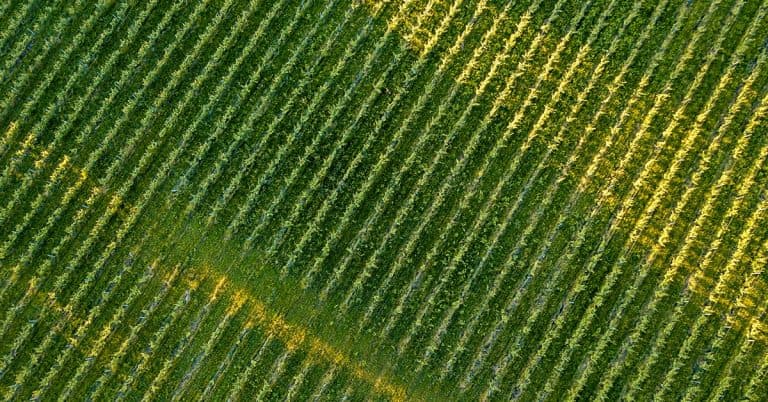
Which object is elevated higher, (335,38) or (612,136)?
(612,136)

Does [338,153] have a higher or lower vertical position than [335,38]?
lower

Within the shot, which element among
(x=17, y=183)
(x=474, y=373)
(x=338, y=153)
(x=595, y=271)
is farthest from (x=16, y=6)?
(x=595, y=271)

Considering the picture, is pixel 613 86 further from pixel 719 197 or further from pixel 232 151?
pixel 232 151

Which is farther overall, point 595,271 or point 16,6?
point 16,6

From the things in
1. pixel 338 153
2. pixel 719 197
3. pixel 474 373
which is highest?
pixel 719 197

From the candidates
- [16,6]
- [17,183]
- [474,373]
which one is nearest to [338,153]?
[474,373]

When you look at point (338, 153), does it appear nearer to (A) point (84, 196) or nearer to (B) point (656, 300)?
(A) point (84, 196)
